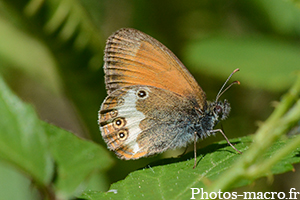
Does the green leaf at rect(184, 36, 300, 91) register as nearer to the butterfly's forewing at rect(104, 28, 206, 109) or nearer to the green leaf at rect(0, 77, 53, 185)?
the butterfly's forewing at rect(104, 28, 206, 109)

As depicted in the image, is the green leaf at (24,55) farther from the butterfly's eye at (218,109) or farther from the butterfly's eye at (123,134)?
the butterfly's eye at (218,109)

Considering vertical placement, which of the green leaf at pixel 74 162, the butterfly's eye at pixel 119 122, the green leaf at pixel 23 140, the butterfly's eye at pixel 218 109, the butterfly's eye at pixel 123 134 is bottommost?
the butterfly's eye at pixel 123 134

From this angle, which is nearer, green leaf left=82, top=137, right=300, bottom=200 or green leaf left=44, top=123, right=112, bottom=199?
green leaf left=44, top=123, right=112, bottom=199

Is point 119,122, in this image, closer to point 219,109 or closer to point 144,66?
point 144,66

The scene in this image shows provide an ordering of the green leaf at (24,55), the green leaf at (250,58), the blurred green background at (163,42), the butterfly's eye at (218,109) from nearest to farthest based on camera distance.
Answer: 1. the butterfly's eye at (218,109)
2. the blurred green background at (163,42)
3. the green leaf at (24,55)
4. the green leaf at (250,58)

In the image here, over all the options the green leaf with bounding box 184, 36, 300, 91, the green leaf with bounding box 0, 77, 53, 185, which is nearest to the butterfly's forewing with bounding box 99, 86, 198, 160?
the green leaf with bounding box 184, 36, 300, 91

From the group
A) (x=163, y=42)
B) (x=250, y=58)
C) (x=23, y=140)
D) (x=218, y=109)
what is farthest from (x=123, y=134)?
(x=250, y=58)

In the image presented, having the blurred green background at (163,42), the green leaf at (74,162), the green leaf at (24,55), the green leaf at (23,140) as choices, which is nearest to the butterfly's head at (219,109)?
the blurred green background at (163,42)

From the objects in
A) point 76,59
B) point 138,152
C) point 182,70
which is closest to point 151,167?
point 138,152
